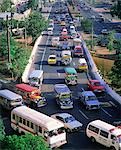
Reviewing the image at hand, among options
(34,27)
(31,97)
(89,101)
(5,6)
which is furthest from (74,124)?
(5,6)

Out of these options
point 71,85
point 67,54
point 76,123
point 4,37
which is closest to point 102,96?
point 71,85

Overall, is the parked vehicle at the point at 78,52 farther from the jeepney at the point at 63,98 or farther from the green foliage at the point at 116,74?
the jeepney at the point at 63,98

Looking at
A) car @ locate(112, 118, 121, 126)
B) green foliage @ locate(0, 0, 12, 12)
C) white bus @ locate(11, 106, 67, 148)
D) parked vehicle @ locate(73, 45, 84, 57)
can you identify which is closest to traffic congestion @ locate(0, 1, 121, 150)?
white bus @ locate(11, 106, 67, 148)

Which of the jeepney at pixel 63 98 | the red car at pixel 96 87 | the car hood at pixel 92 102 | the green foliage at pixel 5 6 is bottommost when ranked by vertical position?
the green foliage at pixel 5 6

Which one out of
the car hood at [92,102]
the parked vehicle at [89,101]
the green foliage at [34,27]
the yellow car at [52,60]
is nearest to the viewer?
the parked vehicle at [89,101]

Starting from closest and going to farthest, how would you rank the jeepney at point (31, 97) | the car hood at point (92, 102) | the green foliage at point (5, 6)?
1. the car hood at point (92, 102)
2. the jeepney at point (31, 97)
3. the green foliage at point (5, 6)

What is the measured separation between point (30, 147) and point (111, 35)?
152 ft

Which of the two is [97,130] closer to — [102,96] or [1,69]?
[102,96]

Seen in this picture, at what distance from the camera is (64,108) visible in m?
29.8

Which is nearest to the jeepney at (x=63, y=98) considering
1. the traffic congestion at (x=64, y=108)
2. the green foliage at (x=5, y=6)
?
the traffic congestion at (x=64, y=108)

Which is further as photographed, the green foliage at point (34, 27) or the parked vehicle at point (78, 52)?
the green foliage at point (34, 27)

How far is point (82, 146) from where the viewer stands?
23.5 meters

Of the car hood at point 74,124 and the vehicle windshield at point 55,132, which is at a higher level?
the vehicle windshield at point 55,132

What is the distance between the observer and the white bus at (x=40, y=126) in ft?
75.3
